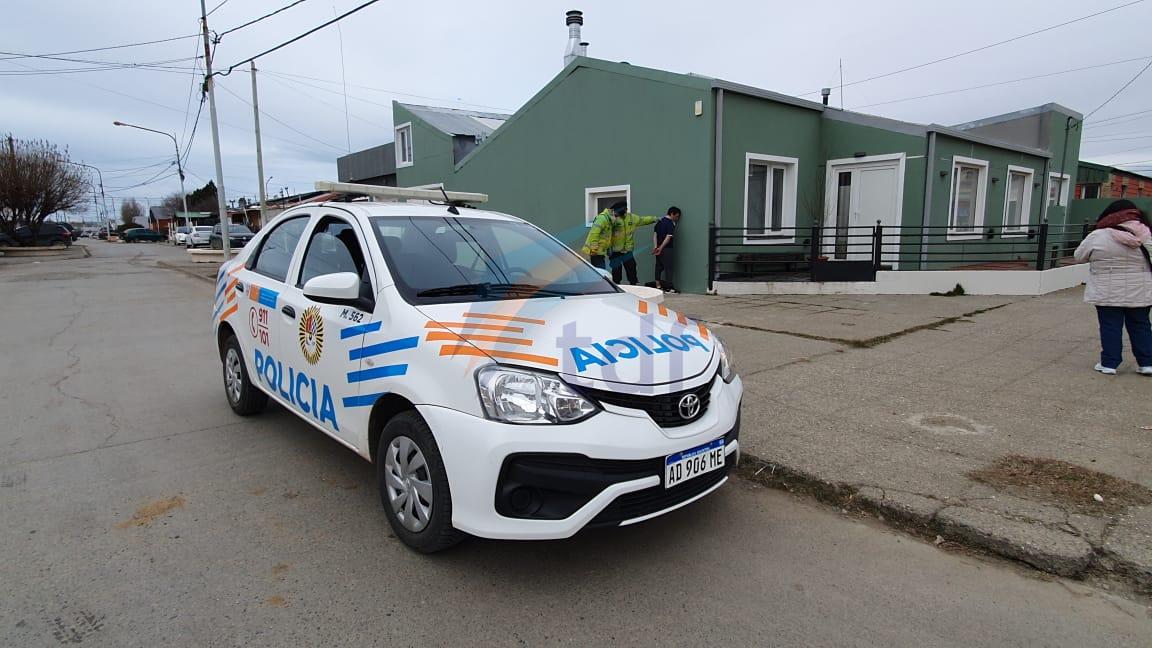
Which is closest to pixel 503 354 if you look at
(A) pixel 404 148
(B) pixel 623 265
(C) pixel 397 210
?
(C) pixel 397 210

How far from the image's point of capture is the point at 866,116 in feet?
42.1

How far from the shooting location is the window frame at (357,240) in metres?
3.38

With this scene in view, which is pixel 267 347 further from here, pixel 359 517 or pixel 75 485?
pixel 359 517

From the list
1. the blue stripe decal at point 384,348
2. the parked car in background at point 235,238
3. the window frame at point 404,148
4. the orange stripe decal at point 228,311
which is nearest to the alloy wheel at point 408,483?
the blue stripe decal at point 384,348

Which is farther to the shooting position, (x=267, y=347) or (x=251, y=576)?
(x=267, y=347)

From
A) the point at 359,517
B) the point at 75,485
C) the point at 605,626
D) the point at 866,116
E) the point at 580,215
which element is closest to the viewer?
the point at 605,626

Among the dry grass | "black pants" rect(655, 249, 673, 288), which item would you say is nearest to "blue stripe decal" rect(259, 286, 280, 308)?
the dry grass

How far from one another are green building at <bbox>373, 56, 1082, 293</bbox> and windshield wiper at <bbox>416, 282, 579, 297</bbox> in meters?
8.42

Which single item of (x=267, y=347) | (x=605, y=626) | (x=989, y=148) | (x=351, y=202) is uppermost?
(x=989, y=148)

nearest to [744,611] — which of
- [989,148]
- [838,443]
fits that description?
[838,443]

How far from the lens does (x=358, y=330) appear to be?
3.28 m

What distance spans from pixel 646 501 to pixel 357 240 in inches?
87.4

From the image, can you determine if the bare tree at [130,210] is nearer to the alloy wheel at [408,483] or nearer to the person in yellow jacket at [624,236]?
the person in yellow jacket at [624,236]

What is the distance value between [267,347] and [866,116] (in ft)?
41.2
